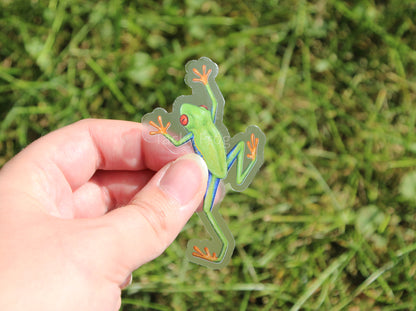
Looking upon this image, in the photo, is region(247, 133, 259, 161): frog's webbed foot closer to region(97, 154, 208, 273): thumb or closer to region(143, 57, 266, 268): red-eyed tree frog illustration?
region(143, 57, 266, 268): red-eyed tree frog illustration

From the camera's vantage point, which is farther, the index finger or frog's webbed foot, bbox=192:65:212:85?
the index finger

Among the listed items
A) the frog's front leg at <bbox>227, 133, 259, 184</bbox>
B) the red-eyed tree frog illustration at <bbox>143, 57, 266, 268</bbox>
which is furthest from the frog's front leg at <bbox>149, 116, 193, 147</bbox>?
the frog's front leg at <bbox>227, 133, 259, 184</bbox>

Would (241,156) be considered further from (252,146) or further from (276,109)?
(276,109)

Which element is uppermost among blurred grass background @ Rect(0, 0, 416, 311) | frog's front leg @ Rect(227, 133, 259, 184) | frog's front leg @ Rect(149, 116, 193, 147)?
frog's front leg @ Rect(149, 116, 193, 147)

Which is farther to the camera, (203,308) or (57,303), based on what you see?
(203,308)

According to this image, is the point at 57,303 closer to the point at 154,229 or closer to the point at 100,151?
the point at 154,229

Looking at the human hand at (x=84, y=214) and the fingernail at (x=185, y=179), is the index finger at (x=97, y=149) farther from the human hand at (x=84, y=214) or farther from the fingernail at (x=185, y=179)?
the fingernail at (x=185, y=179)

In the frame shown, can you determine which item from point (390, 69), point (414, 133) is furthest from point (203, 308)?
point (390, 69)

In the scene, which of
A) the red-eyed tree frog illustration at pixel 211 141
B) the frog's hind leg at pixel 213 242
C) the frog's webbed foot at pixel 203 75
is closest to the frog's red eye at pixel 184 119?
the red-eyed tree frog illustration at pixel 211 141
